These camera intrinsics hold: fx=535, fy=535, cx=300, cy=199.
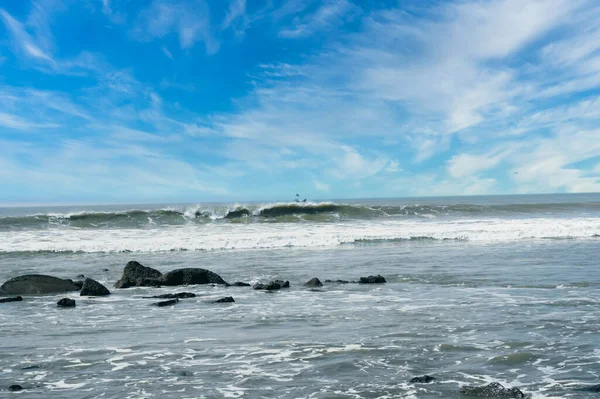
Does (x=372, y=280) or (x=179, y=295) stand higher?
(x=372, y=280)

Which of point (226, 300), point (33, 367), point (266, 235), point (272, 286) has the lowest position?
point (33, 367)

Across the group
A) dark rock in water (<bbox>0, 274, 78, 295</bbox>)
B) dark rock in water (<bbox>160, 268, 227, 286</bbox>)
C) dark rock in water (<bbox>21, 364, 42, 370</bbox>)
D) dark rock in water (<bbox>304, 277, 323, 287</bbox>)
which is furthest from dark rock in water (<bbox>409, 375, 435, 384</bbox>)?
dark rock in water (<bbox>0, 274, 78, 295</bbox>)

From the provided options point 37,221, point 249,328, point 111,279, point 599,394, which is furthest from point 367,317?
point 37,221

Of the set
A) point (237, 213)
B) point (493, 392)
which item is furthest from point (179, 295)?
point (237, 213)

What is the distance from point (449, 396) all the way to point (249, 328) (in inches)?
167

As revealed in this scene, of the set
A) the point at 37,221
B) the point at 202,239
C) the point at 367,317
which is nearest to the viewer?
the point at 367,317

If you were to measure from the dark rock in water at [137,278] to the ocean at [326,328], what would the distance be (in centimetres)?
39

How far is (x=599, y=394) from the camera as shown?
5582mm

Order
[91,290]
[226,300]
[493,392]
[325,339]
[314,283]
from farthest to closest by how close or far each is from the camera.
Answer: [314,283] < [91,290] < [226,300] < [325,339] < [493,392]

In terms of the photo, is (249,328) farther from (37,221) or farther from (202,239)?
(37,221)

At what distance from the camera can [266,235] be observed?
28078 mm

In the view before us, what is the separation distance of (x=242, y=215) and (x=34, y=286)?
26635mm

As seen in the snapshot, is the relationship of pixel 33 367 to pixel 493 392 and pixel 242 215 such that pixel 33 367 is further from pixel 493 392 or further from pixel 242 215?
pixel 242 215

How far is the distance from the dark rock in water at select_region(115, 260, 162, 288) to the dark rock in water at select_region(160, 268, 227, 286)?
0.31 meters
